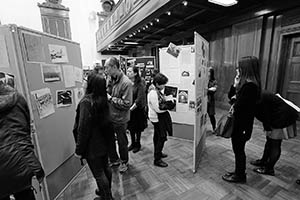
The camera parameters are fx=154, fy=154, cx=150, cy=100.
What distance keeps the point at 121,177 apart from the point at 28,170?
1.32 m

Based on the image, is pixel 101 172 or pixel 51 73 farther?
Answer: pixel 51 73

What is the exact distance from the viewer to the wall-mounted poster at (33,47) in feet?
4.63

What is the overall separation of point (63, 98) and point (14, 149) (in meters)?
0.99

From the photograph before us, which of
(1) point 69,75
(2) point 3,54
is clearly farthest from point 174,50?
Answer: (2) point 3,54

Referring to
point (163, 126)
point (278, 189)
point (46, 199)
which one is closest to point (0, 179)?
point (46, 199)

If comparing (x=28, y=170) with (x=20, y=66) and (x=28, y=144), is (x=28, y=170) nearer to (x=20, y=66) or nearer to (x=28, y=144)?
(x=28, y=144)

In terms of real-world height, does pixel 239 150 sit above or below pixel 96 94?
below

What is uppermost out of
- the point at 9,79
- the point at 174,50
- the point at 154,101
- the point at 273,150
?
the point at 174,50

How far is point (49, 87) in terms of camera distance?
5.45ft

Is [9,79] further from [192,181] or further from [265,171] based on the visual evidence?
[265,171]

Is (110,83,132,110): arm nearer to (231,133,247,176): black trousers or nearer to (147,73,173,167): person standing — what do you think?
(147,73,173,167): person standing

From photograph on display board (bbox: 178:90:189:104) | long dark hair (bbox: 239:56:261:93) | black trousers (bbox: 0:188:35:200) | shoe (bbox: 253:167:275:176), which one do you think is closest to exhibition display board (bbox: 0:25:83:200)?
black trousers (bbox: 0:188:35:200)

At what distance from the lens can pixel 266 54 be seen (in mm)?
3973

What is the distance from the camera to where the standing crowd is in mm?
995
